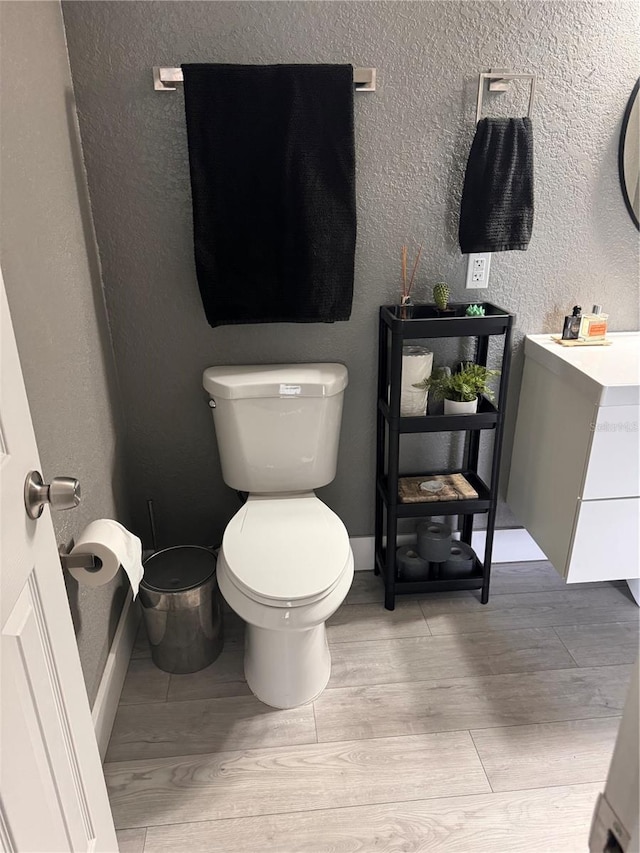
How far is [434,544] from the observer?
6.82 ft

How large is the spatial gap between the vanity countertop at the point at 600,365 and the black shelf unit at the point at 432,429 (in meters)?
0.15

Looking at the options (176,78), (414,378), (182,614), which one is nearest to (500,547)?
(414,378)

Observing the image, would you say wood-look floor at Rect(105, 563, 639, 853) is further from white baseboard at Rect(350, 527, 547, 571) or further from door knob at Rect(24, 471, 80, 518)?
door knob at Rect(24, 471, 80, 518)

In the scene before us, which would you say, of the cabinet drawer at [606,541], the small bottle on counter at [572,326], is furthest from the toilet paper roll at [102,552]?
the small bottle on counter at [572,326]

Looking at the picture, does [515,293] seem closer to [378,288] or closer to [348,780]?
[378,288]

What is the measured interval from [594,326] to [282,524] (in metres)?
1.17

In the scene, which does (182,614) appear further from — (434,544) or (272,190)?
(272,190)

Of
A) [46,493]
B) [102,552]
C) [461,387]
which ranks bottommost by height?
[102,552]

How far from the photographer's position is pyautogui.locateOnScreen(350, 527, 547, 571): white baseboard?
89.4 inches

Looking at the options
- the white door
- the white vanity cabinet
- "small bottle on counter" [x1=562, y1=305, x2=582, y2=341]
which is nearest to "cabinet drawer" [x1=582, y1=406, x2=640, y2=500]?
the white vanity cabinet

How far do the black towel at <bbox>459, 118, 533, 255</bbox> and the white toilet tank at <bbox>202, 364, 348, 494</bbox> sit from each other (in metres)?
0.58

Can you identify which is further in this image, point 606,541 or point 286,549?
point 606,541

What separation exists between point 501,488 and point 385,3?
1596 millimetres

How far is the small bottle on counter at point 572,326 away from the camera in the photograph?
1944 millimetres
